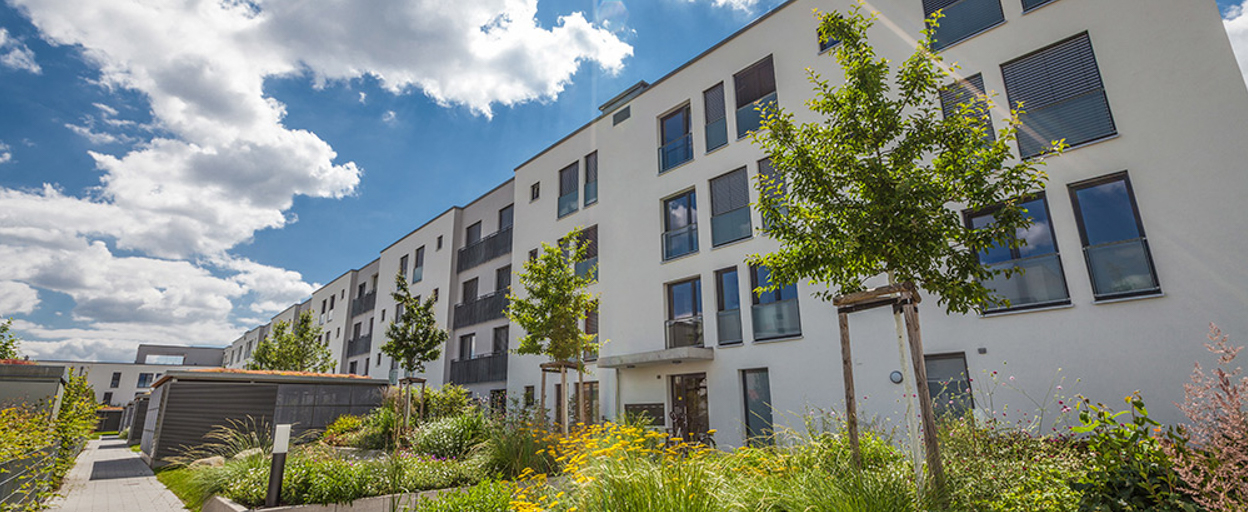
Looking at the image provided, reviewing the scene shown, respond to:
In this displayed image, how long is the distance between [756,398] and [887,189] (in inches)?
334

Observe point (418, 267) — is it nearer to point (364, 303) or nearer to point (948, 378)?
point (364, 303)

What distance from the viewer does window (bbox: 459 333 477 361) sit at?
25328 mm

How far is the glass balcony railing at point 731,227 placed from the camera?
47.6ft

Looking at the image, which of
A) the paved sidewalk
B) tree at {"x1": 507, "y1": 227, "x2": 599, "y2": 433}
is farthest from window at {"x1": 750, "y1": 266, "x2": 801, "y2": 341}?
the paved sidewalk

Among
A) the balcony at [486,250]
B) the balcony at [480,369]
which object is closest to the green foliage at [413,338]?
the balcony at [480,369]

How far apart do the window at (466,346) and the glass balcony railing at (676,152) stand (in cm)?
1243

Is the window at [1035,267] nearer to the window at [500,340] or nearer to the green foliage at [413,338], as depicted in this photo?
the green foliage at [413,338]

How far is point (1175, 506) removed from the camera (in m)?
3.62

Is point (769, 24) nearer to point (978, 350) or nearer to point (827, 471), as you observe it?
point (978, 350)

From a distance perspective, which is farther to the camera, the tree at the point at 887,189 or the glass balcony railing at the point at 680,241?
the glass balcony railing at the point at 680,241

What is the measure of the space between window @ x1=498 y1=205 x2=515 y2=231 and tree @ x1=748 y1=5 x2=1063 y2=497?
1893 cm

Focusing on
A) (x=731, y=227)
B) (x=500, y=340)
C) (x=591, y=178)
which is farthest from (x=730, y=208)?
(x=500, y=340)

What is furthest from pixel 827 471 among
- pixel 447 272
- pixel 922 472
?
pixel 447 272

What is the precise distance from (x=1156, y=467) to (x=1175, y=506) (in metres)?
0.23
